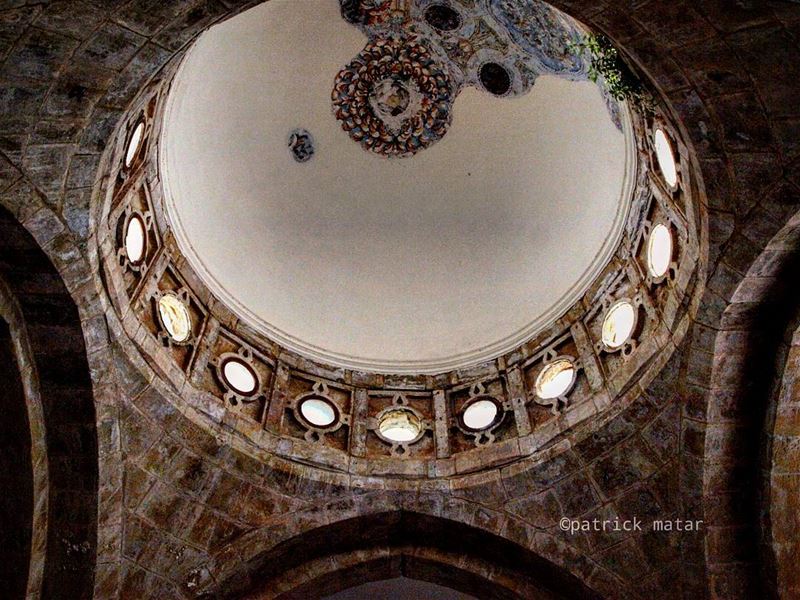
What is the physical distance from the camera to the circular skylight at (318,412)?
10570 mm

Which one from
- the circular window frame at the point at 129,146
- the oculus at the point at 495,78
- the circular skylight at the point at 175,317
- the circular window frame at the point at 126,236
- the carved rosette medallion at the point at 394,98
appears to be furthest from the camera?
the carved rosette medallion at the point at 394,98

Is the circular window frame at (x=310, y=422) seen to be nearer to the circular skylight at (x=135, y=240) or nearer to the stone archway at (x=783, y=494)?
the circular skylight at (x=135, y=240)

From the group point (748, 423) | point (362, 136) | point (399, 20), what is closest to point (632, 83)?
point (748, 423)

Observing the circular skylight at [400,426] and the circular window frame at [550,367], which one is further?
the circular skylight at [400,426]

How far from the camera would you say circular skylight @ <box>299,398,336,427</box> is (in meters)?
10.6

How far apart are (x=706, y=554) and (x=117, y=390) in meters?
6.06

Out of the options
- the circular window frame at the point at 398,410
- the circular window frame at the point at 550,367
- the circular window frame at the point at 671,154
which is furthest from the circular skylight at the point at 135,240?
the circular window frame at the point at 671,154

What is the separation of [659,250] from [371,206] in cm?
442

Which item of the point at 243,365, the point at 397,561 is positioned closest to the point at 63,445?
the point at 243,365

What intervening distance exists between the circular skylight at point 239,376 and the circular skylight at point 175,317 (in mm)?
617

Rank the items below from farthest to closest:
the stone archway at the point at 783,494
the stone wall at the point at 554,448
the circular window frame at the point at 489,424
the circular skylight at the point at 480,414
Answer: the circular skylight at the point at 480,414
the circular window frame at the point at 489,424
the stone archway at the point at 783,494
the stone wall at the point at 554,448

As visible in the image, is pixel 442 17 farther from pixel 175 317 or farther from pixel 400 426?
pixel 400 426

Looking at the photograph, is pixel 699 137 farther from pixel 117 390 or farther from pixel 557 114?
pixel 117 390

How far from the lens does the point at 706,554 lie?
8789 mm
